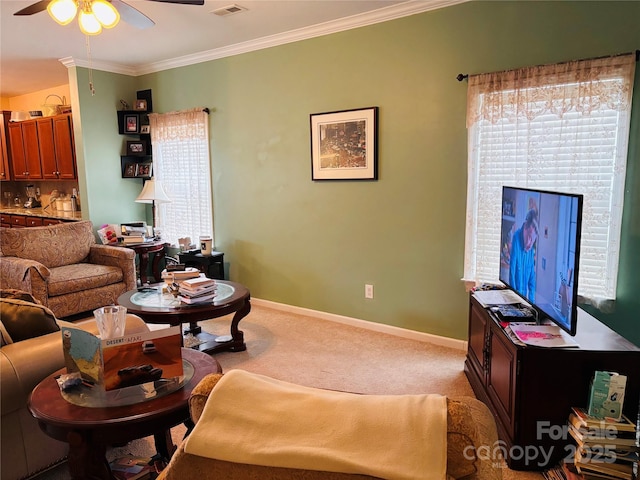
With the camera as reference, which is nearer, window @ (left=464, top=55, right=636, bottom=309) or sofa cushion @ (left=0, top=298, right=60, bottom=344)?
sofa cushion @ (left=0, top=298, right=60, bottom=344)

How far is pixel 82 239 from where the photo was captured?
448 centimetres

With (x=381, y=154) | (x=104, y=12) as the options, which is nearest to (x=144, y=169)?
(x=104, y=12)

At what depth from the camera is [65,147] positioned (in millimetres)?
5402

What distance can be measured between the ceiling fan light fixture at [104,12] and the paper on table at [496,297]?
2.70m

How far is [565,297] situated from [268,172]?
3007 mm

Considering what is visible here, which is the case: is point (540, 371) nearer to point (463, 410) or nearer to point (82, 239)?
point (463, 410)

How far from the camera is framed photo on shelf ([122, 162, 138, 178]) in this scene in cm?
527

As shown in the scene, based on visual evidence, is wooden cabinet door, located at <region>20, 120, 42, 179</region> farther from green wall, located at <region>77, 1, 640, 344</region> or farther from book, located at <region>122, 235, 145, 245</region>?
book, located at <region>122, 235, 145, 245</region>

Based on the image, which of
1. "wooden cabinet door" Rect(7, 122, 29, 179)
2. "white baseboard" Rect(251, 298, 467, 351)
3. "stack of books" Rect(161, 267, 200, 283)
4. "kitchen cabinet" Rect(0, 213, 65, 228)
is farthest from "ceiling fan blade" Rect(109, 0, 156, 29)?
"wooden cabinet door" Rect(7, 122, 29, 179)

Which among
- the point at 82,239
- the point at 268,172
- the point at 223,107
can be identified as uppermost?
the point at 223,107

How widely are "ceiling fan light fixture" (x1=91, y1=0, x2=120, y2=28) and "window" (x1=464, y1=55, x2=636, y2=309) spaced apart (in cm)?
233

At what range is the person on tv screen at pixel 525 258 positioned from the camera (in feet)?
7.34

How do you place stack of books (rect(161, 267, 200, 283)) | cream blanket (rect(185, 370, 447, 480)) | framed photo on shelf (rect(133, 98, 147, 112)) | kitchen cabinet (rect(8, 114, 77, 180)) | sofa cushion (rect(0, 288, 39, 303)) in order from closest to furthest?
1. cream blanket (rect(185, 370, 447, 480))
2. sofa cushion (rect(0, 288, 39, 303))
3. stack of books (rect(161, 267, 200, 283))
4. framed photo on shelf (rect(133, 98, 147, 112))
5. kitchen cabinet (rect(8, 114, 77, 180))

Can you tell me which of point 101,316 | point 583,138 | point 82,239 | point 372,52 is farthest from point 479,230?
point 82,239
